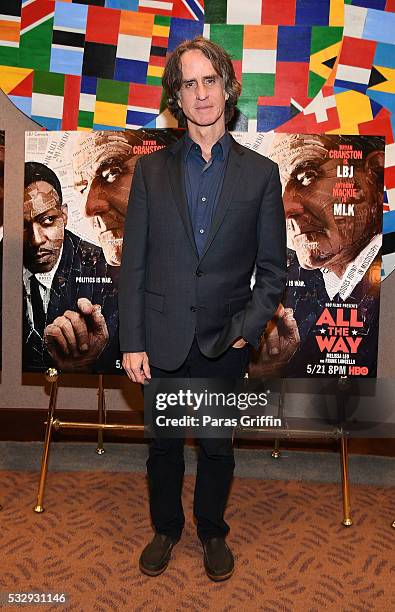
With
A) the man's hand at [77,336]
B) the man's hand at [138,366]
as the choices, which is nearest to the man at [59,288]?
the man's hand at [77,336]

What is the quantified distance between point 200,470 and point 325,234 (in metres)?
1.03

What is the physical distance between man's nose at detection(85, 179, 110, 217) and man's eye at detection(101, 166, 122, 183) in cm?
4

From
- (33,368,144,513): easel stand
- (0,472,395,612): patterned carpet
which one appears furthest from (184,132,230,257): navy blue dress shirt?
(0,472,395,612): patterned carpet

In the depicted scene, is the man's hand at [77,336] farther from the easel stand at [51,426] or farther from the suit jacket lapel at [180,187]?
the suit jacket lapel at [180,187]

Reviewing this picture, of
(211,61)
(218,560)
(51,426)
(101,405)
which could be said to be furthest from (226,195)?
(101,405)

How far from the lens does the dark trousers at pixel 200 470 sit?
2008 mm

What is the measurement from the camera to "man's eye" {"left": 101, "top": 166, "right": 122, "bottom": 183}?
8.28ft

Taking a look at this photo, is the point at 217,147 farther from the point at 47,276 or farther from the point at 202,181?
the point at 47,276

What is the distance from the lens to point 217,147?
2.00 m

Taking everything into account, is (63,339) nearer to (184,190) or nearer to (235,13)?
(184,190)

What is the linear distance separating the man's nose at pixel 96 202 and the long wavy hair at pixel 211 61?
0.60 meters

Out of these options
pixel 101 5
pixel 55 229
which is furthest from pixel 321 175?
pixel 101 5

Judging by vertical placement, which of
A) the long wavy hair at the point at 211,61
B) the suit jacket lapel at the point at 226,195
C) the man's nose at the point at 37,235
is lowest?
the man's nose at the point at 37,235

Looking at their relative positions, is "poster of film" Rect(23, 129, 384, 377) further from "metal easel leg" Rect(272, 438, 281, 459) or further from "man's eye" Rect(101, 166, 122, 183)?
"metal easel leg" Rect(272, 438, 281, 459)
